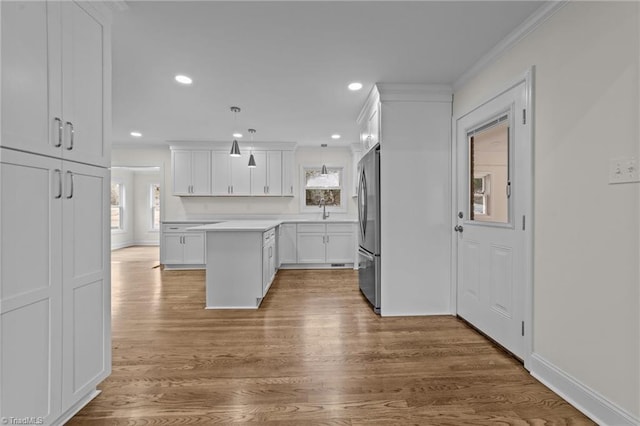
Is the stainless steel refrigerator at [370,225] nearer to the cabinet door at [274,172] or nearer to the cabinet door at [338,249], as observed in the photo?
the cabinet door at [338,249]

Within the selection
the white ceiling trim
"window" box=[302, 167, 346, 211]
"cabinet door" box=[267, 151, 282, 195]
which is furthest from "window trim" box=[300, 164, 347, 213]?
the white ceiling trim

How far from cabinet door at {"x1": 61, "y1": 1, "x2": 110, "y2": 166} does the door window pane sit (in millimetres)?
2753

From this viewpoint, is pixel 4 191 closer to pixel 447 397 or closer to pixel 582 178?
pixel 447 397

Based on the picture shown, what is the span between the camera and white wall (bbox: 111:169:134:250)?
7.96m

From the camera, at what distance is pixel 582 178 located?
1603mm

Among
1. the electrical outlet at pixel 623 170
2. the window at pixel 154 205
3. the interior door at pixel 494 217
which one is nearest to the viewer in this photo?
the electrical outlet at pixel 623 170

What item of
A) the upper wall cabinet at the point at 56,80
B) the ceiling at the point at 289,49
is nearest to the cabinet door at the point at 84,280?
the upper wall cabinet at the point at 56,80

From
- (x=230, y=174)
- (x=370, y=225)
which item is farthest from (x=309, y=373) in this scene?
→ (x=230, y=174)

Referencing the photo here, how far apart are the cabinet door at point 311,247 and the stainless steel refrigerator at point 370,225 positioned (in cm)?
171

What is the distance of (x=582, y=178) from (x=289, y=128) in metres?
3.80

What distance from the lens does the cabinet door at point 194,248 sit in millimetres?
5340

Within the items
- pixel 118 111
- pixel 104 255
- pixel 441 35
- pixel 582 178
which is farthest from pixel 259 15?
pixel 118 111

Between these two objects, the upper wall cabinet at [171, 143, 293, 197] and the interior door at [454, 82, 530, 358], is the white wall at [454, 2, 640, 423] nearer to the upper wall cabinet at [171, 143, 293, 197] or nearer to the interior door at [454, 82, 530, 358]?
the interior door at [454, 82, 530, 358]

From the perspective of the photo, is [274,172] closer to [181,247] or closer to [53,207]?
[181,247]
